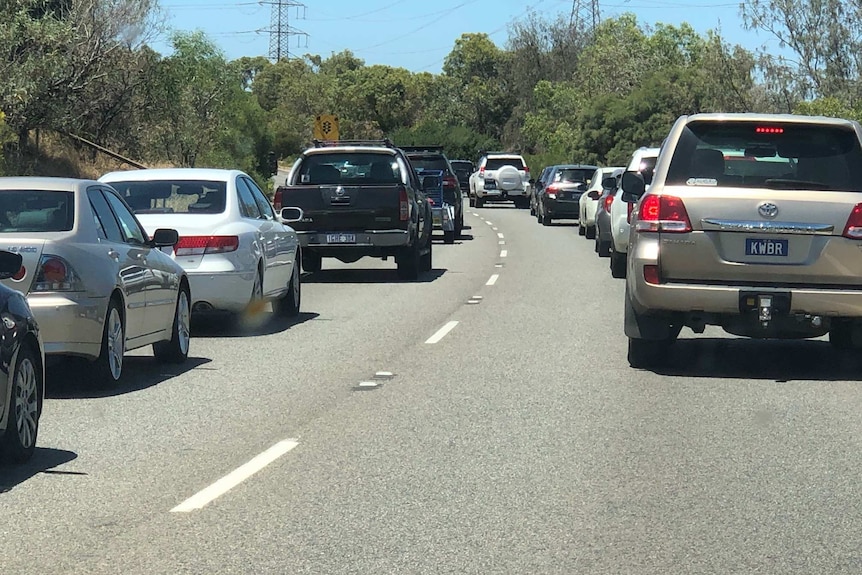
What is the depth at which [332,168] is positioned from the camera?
21906 millimetres

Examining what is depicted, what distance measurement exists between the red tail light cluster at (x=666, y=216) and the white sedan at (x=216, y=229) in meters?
4.59

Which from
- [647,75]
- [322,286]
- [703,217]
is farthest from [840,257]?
[647,75]

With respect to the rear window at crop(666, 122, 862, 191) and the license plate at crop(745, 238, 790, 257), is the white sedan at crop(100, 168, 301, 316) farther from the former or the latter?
the license plate at crop(745, 238, 790, 257)

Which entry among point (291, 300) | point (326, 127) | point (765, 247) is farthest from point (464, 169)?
point (765, 247)

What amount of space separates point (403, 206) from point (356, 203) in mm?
671

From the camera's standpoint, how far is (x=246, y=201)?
51.0 feet

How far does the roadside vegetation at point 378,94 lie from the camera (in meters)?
37.7

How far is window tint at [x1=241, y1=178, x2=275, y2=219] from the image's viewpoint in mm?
15984

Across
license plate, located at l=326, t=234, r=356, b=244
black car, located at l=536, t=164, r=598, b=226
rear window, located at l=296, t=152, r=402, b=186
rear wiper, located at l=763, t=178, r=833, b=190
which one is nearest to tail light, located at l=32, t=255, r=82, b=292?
rear wiper, located at l=763, t=178, r=833, b=190

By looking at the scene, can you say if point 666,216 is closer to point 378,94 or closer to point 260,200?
point 260,200

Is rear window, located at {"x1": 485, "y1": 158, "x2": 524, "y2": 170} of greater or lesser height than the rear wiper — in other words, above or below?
below

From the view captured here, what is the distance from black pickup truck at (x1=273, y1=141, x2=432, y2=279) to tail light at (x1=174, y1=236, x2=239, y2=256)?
644 centimetres

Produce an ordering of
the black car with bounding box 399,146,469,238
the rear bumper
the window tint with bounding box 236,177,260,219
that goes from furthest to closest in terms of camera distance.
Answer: the black car with bounding box 399,146,469,238 → the window tint with bounding box 236,177,260,219 → the rear bumper

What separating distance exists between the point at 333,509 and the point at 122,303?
4.42 metres
